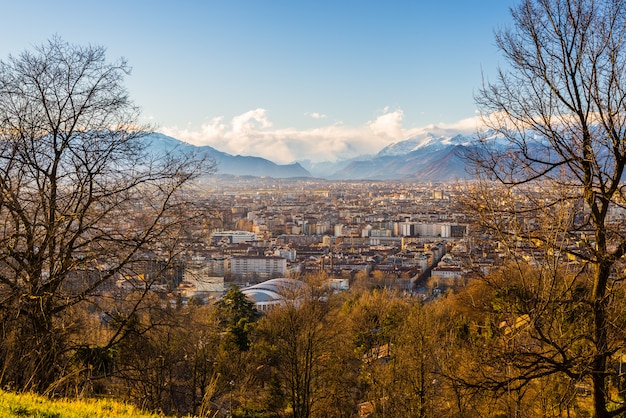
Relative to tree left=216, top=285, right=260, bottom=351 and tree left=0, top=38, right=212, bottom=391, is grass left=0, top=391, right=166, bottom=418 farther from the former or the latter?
tree left=216, top=285, right=260, bottom=351

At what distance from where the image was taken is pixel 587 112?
288cm

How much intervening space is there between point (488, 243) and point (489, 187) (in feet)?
1.20

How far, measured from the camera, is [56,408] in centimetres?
291

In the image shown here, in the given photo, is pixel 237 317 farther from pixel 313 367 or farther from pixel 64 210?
pixel 64 210

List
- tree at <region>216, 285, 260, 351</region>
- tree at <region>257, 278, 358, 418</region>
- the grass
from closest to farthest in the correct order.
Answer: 1. the grass
2. tree at <region>257, 278, 358, 418</region>
3. tree at <region>216, 285, 260, 351</region>

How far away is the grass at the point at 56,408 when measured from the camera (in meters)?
2.76

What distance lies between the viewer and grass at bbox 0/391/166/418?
9.06 ft

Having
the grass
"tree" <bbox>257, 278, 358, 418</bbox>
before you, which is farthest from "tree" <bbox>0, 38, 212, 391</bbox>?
"tree" <bbox>257, 278, 358, 418</bbox>

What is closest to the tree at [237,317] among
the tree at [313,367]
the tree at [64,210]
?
the tree at [313,367]

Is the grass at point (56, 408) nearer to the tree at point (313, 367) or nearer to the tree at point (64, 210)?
the tree at point (64, 210)

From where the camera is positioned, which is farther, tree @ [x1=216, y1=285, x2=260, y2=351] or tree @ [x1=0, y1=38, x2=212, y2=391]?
tree @ [x1=216, y1=285, x2=260, y2=351]

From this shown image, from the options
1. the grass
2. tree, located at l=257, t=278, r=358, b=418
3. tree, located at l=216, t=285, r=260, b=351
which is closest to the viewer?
the grass

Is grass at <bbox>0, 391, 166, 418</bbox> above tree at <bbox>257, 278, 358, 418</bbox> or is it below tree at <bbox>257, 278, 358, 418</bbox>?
above

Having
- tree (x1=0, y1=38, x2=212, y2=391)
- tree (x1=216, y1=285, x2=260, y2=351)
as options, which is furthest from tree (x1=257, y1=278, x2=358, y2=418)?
tree (x1=0, y1=38, x2=212, y2=391)
